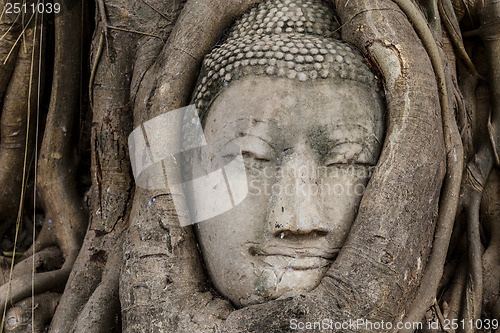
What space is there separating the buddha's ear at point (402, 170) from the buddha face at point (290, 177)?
0.08 m

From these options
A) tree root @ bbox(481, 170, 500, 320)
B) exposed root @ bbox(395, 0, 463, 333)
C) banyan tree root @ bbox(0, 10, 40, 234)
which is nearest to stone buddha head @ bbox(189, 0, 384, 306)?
exposed root @ bbox(395, 0, 463, 333)

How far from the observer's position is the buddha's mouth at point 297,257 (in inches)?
74.5

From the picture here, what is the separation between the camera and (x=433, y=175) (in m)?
1.97

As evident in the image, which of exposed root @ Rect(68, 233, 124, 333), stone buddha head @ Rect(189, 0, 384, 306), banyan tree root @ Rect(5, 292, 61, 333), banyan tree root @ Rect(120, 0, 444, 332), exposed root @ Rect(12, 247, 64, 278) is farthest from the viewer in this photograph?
exposed root @ Rect(12, 247, 64, 278)

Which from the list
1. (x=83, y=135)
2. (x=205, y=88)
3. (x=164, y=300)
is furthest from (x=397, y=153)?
(x=83, y=135)

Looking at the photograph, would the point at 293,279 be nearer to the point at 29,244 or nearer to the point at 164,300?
the point at 164,300

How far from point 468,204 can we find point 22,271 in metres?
1.76

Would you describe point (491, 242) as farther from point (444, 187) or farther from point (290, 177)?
point (290, 177)

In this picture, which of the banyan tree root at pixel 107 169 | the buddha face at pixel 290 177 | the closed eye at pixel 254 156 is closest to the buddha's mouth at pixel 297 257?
the buddha face at pixel 290 177

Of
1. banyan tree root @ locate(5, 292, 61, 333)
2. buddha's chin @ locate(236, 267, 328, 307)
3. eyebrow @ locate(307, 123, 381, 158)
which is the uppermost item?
eyebrow @ locate(307, 123, 381, 158)

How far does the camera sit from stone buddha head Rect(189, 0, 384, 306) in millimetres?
1904

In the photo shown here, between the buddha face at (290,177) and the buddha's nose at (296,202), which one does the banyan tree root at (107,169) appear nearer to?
the buddha face at (290,177)

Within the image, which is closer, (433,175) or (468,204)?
(433,175)
